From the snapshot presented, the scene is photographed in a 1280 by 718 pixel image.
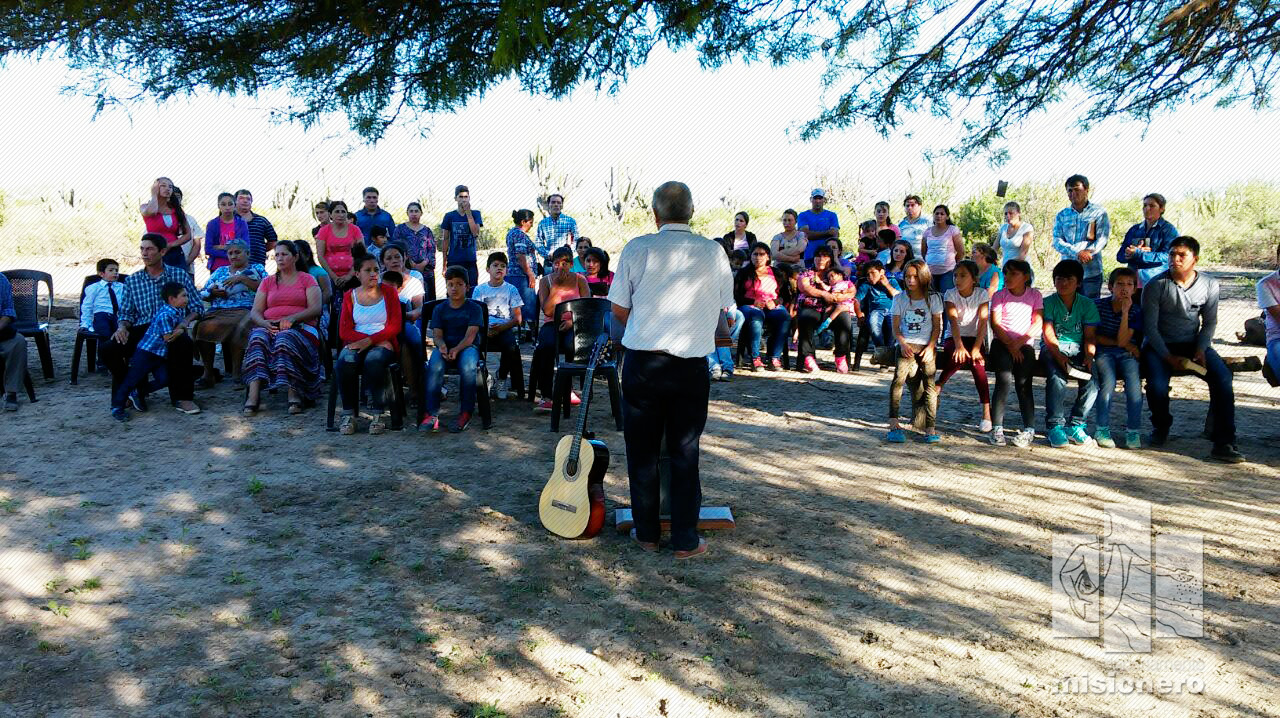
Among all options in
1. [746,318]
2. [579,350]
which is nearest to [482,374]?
[579,350]

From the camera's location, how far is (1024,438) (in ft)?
23.1

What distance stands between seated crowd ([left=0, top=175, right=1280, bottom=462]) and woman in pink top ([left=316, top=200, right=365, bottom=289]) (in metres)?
0.02

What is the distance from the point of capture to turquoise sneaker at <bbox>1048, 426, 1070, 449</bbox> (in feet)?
22.8

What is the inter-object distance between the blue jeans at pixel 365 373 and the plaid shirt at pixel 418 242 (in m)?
3.76

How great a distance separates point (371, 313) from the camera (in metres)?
7.60

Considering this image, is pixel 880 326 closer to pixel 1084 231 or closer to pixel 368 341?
pixel 1084 231

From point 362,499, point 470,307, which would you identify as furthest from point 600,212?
point 362,499

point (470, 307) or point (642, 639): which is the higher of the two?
point (470, 307)

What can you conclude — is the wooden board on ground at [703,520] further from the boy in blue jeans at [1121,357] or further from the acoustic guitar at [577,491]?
the boy in blue jeans at [1121,357]

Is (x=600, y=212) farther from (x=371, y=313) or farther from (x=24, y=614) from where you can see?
(x=24, y=614)

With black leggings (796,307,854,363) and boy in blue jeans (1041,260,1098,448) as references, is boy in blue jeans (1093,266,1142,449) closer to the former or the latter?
boy in blue jeans (1041,260,1098,448)

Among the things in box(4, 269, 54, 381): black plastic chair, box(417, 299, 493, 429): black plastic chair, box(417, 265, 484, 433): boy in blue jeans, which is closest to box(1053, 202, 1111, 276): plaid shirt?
box(417, 299, 493, 429): black plastic chair

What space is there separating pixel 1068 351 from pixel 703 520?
11.2ft

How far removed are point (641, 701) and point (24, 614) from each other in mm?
2575
